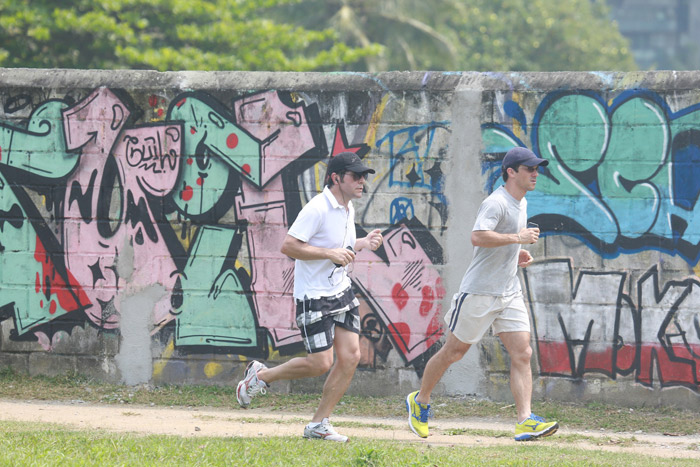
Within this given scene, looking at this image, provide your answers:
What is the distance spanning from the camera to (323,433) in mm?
5484

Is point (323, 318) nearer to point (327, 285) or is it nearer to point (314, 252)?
point (327, 285)

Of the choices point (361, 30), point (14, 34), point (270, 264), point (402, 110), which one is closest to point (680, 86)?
point (402, 110)

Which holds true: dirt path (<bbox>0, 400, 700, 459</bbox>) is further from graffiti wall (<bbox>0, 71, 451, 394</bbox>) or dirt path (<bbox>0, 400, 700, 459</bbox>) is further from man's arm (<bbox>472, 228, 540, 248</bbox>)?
man's arm (<bbox>472, 228, 540, 248</bbox>)

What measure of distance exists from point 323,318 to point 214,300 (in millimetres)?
1986

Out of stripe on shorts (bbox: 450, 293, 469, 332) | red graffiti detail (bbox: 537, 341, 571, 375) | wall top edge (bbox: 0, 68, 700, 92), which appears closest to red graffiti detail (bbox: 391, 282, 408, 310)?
red graffiti detail (bbox: 537, 341, 571, 375)

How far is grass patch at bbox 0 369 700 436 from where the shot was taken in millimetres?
6402

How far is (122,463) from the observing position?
457cm

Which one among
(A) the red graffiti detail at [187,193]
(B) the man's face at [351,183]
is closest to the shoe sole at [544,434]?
(B) the man's face at [351,183]

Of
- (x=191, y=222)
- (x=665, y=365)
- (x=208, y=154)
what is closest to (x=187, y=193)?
(x=191, y=222)

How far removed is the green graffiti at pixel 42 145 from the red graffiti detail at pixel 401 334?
289cm

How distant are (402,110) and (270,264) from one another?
5.19ft

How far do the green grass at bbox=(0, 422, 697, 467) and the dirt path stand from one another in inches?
14.4

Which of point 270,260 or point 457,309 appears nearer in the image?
point 457,309

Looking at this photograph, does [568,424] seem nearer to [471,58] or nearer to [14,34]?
[14,34]
